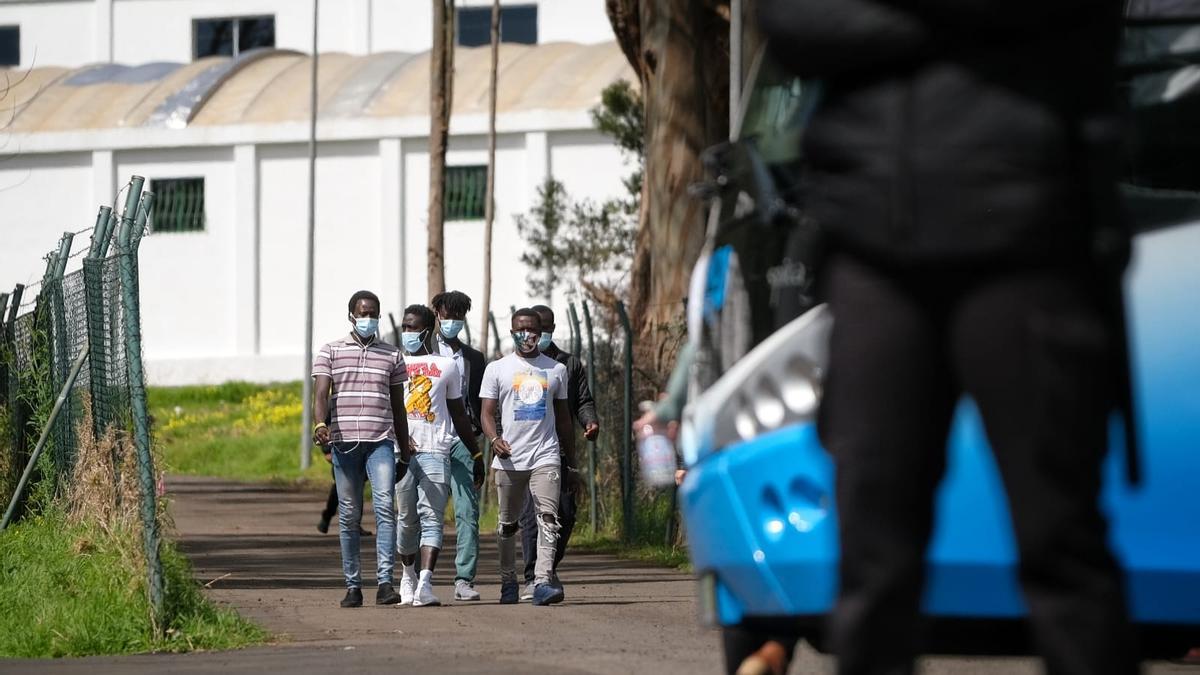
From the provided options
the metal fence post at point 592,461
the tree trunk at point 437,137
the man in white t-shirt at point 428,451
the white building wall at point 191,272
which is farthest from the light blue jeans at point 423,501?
the white building wall at point 191,272

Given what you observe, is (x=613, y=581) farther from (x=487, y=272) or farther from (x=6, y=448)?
(x=487, y=272)

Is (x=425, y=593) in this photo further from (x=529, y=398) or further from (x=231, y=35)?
(x=231, y=35)

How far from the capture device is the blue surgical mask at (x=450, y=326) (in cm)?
1358

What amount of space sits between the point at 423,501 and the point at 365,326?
3.58 feet

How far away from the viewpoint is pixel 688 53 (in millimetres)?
20609

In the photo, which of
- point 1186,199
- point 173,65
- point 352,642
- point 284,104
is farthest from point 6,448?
point 173,65

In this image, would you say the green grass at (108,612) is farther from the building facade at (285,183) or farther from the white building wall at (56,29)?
the white building wall at (56,29)

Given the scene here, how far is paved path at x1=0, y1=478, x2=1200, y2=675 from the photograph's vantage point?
8.62 metres

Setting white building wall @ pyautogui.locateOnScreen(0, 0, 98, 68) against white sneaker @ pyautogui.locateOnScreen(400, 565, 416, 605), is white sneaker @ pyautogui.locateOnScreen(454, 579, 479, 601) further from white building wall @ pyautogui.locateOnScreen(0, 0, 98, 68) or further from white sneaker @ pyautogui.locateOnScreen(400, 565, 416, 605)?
white building wall @ pyautogui.locateOnScreen(0, 0, 98, 68)

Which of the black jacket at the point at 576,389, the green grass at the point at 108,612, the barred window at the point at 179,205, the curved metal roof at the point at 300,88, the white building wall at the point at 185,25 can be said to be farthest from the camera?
the white building wall at the point at 185,25

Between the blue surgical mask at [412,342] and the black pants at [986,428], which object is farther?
the blue surgical mask at [412,342]

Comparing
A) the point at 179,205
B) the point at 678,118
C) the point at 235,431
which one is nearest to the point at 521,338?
the point at 678,118

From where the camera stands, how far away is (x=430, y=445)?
1283 centimetres

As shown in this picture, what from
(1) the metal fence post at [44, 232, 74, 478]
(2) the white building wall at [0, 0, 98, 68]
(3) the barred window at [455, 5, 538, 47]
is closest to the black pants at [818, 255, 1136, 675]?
(1) the metal fence post at [44, 232, 74, 478]
